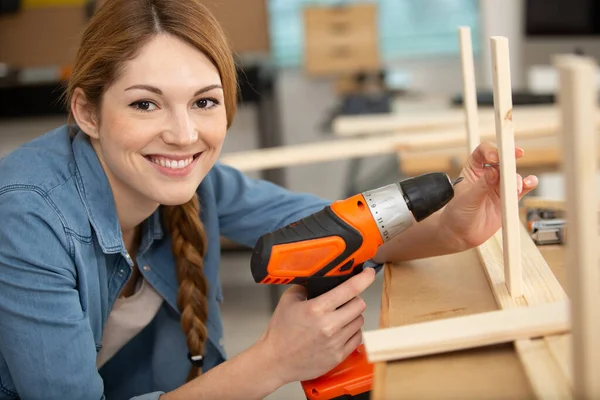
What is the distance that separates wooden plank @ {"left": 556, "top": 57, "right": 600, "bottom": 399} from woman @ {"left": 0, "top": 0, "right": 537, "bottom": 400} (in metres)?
0.44

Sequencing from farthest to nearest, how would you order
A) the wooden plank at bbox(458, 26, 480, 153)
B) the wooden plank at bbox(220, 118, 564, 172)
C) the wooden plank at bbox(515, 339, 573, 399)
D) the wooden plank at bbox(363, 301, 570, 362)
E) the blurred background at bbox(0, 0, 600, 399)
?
the blurred background at bbox(0, 0, 600, 399), the wooden plank at bbox(220, 118, 564, 172), the wooden plank at bbox(458, 26, 480, 153), the wooden plank at bbox(363, 301, 570, 362), the wooden plank at bbox(515, 339, 573, 399)

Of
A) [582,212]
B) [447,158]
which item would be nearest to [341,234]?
[582,212]

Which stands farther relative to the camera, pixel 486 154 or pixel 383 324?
pixel 486 154

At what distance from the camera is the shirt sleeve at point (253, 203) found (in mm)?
1504

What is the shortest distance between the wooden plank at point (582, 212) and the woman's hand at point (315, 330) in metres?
0.44

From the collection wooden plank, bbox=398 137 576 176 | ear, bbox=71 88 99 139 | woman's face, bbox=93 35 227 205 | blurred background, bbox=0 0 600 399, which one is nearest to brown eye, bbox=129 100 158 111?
woman's face, bbox=93 35 227 205

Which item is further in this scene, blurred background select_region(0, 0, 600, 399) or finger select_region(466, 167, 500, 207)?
blurred background select_region(0, 0, 600, 399)

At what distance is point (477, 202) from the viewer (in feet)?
3.92

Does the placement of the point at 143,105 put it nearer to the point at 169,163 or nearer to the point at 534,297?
the point at 169,163

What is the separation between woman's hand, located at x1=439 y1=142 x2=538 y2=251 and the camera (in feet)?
3.78

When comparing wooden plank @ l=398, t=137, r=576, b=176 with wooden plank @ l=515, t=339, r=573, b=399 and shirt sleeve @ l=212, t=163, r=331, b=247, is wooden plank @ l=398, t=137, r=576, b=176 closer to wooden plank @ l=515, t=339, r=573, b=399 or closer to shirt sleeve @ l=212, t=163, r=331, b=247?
shirt sleeve @ l=212, t=163, r=331, b=247

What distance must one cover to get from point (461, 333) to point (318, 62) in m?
3.51

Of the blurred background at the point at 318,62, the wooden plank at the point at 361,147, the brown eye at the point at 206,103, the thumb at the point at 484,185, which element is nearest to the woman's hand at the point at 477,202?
the thumb at the point at 484,185

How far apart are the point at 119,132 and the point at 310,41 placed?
126 inches
